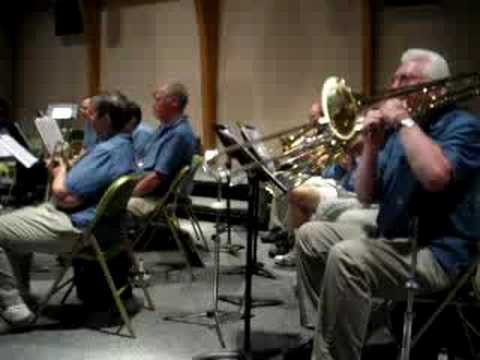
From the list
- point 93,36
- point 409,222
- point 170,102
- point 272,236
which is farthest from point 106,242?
point 93,36

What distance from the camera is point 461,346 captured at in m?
3.10

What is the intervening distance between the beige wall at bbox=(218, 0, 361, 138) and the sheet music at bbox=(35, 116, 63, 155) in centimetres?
379

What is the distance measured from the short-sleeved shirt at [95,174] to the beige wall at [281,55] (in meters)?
4.18

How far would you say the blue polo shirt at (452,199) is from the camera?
263cm

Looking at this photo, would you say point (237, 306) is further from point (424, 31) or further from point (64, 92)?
point (64, 92)

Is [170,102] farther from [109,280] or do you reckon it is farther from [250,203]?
[250,203]

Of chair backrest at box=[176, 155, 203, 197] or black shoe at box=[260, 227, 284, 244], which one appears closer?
chair backrest at box=[176, 155, 203, 197]

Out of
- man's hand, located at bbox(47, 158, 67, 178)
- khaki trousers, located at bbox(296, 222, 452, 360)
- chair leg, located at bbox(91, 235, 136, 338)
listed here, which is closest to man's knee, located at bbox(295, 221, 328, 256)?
khaki trousers, located at bbox(296, 222, 452, 360)

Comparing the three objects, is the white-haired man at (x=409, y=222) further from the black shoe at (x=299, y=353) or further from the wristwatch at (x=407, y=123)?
the black shoe at (x=299, y=353)

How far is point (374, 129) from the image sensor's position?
2.75 meters

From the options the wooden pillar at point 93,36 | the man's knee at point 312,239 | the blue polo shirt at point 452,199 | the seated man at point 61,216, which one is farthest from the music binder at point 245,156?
the wooden pillar at point 93,36

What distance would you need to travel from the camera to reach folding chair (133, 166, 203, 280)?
175 inches

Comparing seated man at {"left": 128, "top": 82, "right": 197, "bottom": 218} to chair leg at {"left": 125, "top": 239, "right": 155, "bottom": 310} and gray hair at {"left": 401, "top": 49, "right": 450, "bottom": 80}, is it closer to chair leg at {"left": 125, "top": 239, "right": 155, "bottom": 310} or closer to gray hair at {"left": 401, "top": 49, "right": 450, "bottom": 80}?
chair leg at {"left": 125, "top": 239, "right": 155, "bottom": 310}

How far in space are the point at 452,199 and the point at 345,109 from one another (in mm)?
603
